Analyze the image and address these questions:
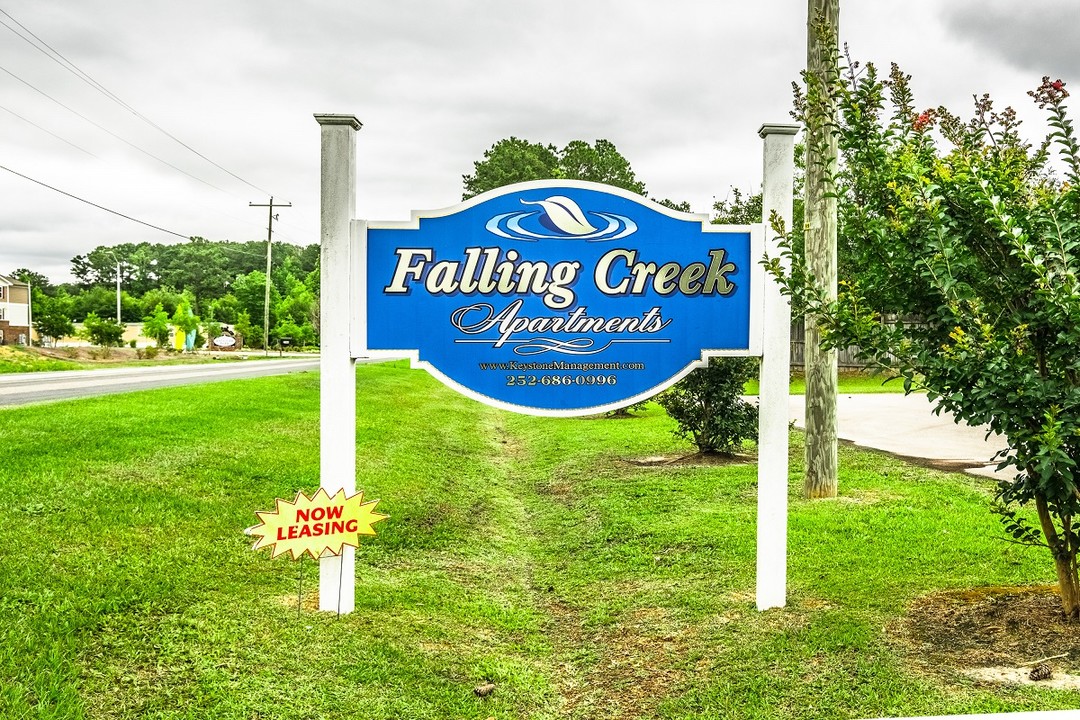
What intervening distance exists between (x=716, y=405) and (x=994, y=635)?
763cm

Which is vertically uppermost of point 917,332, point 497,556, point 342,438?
point 917,332

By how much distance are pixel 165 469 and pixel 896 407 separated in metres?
17.6

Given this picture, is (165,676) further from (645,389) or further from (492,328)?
(645,389)

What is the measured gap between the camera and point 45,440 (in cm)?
992

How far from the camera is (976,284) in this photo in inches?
194

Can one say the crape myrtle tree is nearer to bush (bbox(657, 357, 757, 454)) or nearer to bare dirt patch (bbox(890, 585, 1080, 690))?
bare dirt patch (bbox(890, 585, 1080, 690))

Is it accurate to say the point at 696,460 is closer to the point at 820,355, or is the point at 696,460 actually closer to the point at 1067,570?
the point at 820,355

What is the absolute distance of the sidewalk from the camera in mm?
12609

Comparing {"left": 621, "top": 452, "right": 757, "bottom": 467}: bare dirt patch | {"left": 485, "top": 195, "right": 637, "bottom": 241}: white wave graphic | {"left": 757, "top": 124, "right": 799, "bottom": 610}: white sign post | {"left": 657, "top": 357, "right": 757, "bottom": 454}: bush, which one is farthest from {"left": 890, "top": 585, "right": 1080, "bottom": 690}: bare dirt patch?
{"left": 657, "top": 357, "right": 757, "bottom": 454}: bush

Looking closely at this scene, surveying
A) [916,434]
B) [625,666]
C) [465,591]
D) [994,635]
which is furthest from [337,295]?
[916,434]

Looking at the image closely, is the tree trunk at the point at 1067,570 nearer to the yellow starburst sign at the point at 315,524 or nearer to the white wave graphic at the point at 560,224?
Result: the white wave graphic at the point at 560,224

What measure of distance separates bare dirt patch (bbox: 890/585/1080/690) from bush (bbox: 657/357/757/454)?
6594mm

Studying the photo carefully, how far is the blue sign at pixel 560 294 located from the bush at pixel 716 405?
687cm

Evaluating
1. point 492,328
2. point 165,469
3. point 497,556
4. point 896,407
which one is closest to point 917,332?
point 492,328
